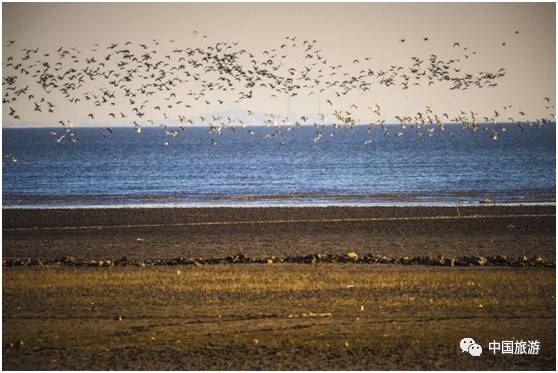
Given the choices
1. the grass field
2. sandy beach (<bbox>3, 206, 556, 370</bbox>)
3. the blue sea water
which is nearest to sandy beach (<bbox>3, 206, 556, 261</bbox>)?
sandy beach (<bbox>3, 206, 556, 370</bbox>)

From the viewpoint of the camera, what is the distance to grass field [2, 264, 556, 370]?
15539 millimetres

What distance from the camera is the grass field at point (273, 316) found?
51.0ft

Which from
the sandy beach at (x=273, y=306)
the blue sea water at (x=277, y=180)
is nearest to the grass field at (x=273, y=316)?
the sandy beach at (x=273, y=306)

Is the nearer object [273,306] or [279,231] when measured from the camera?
[273,306]

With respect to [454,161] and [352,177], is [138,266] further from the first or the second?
[454,161]

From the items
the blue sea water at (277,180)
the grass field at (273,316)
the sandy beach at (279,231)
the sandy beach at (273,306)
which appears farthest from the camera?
the blue sea water at (277,180)

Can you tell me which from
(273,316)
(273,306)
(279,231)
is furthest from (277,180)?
(273,316)

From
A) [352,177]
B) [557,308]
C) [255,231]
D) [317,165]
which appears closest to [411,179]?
[352,177]

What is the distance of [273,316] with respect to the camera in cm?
1855

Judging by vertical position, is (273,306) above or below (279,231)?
above

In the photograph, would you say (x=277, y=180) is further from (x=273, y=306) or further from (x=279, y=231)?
(x=273, y=306)

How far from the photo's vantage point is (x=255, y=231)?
35.3 meters

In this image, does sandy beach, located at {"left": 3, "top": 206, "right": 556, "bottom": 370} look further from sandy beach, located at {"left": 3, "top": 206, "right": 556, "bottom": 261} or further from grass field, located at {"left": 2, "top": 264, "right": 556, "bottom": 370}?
sandy beach, located at {"left": 3, "top": 206, "right": 556, "bottom": 261}

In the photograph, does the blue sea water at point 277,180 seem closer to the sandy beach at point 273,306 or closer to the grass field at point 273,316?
the sandy beach at point 273,306
